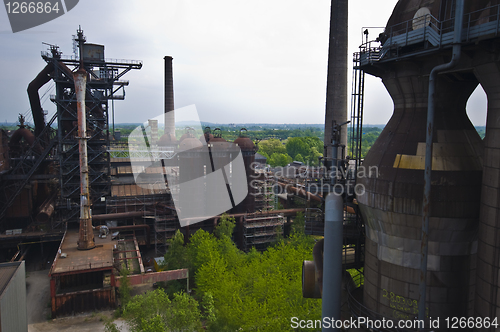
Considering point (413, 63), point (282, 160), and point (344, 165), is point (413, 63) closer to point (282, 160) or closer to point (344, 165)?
point (344, 165)

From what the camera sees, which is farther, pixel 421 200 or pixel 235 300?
pixel 235 300

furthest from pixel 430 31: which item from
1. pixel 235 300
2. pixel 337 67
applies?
pixel 337 67

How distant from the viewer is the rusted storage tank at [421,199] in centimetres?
1013

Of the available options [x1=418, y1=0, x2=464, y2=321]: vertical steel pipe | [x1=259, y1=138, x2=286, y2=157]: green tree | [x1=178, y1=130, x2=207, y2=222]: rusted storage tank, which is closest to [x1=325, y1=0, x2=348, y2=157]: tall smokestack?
[x1=178, y1=130, x2=207, y2=222]: rusted storage tank

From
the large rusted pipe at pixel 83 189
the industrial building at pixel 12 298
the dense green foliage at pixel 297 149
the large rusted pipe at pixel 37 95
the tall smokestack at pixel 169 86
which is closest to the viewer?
the industrial building at pixel 12 298

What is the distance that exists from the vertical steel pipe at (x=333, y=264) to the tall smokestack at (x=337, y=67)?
53.8 feet

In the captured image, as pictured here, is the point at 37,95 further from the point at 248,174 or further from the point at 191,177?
the point at 248,174

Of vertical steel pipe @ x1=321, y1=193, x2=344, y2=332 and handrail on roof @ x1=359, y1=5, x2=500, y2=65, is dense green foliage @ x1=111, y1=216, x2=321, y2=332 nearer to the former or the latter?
vertical steel pipe @ x1=321, y1=193, x2=344, y2=332

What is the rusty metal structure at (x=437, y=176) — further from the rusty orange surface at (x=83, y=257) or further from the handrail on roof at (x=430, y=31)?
the rusty orange surface at (x=83, y=257)

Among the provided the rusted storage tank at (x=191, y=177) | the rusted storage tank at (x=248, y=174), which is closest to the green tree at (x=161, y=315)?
the rusted storage tank at (x=191, y=177)

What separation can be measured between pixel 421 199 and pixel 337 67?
20304 millimetres

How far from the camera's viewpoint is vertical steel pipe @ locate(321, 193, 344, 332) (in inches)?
441

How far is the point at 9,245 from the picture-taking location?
102 ft

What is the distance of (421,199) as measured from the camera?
405 inches
